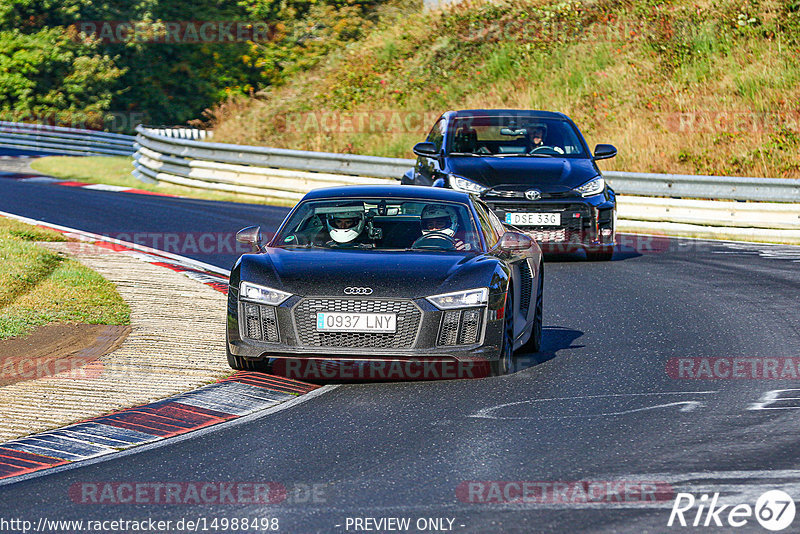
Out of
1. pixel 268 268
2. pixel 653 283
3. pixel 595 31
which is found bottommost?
pixel 653 283

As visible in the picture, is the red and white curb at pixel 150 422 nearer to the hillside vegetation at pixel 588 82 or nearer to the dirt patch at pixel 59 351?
the dirt patch at pixel 59 351

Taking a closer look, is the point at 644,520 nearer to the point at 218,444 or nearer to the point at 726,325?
the point at 218,444

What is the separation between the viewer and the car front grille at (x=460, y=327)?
8188mm

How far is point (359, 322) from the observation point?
8.09 meters

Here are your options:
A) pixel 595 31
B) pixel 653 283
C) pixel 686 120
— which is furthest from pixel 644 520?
pixel 595 31

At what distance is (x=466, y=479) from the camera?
6.02m

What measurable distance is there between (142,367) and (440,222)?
2494mm

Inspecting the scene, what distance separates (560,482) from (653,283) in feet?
26.5

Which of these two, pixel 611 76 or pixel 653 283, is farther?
pixel 611 76

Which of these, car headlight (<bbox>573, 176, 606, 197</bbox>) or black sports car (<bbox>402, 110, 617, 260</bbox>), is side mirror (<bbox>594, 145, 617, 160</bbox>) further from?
car headlight (<bbox>573, 176, 606, 197</bbox>)

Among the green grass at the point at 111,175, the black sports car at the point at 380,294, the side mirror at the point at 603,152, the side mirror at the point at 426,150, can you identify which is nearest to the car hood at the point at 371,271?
the black sports car at the point at 380,294

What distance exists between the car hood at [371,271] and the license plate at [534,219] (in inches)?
219

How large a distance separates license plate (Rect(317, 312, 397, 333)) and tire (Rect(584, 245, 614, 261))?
7285 millimetres

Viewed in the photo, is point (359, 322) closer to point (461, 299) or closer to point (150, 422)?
point (461, 299)
